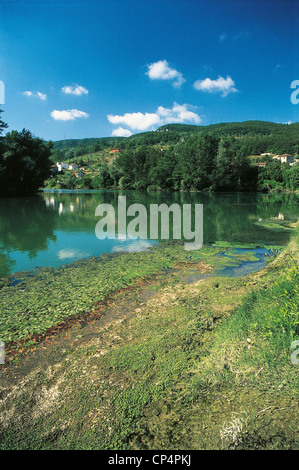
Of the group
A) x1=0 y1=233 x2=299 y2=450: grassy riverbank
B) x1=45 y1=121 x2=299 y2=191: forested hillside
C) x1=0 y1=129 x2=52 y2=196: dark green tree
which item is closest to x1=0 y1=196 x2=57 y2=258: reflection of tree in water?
x1=0 y1=233 x2=299 y2=450: grassy riverbank

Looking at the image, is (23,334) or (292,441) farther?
(23,334)

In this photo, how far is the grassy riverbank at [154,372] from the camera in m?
2.66

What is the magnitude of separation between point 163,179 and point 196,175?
12.2m

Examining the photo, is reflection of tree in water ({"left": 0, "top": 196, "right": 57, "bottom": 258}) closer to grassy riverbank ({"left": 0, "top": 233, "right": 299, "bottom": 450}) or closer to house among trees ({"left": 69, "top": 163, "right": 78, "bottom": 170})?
grassy riverbank ({"left": 0, "top": 233, "right": 299, "bottom": 450})

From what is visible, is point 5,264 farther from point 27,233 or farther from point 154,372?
point 154,372

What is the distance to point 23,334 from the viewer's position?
5.08 metres

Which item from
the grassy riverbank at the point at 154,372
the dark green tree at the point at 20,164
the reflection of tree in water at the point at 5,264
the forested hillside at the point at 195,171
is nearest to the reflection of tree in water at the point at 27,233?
the reflection of tree in water at the point at 5,264

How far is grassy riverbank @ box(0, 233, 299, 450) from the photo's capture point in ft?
8.72

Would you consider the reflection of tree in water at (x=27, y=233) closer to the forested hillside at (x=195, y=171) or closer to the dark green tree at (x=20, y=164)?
the dark green tree at (x=20, y=164)

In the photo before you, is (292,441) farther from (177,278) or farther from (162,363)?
(177,278)

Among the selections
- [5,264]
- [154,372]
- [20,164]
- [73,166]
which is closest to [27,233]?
[5,264]

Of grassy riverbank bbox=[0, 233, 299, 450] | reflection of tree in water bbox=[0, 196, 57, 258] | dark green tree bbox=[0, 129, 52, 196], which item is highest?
dark green tree bbox=[0, 129, 52, 196]

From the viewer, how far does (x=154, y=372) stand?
3732mm
